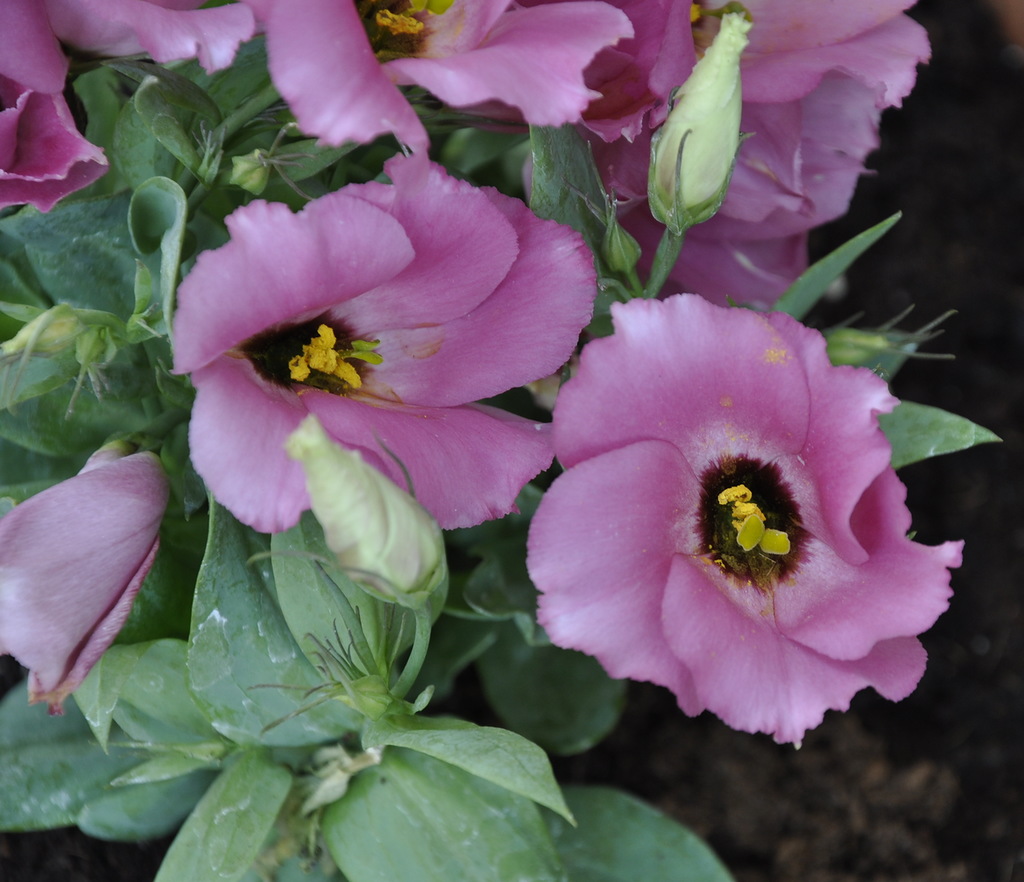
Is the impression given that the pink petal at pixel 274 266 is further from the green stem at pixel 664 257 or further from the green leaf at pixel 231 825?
the green leaf at pixel 231 825

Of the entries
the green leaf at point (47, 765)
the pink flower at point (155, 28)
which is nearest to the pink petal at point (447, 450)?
the pink flower at point (155, 28)

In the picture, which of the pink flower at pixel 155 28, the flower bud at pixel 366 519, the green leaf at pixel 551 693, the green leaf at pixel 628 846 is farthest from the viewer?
the green leaf at pixel 551 693

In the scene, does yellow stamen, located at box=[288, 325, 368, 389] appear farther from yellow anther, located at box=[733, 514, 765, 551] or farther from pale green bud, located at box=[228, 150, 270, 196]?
yellow anther, located at box=[733, 514, 765, 551]

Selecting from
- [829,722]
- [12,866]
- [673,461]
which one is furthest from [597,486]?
[829,722]

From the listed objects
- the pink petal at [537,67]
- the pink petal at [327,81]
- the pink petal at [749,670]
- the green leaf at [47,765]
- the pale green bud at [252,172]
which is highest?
A: the pink petal at [327,81]

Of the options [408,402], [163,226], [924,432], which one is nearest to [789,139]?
[924,432]

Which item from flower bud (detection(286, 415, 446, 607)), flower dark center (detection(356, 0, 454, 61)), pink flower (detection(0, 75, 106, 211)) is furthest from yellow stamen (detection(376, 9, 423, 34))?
flower bud (detection(286, 415, 446, 607))

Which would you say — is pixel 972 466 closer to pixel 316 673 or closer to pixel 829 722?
pixel 829 722
